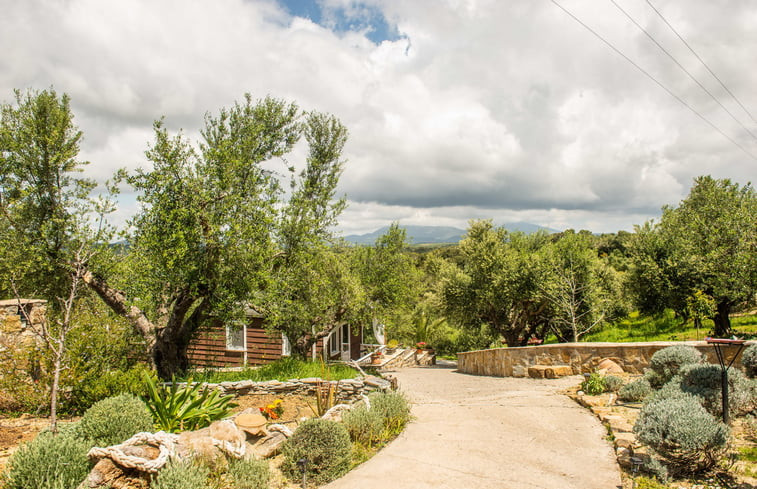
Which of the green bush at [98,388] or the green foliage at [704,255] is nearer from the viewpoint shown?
the green bush at [98,388]

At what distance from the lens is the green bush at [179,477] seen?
452 centimetres

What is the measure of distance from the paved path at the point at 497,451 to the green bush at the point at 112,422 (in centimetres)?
297

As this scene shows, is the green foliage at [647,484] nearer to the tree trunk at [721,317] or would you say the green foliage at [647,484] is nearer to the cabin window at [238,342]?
the tree trunk at [721,317]

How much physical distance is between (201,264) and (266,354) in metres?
10.9

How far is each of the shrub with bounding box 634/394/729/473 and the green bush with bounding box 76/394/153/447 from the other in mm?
6635

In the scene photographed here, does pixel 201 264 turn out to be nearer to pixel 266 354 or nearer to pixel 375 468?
pixel 375 468

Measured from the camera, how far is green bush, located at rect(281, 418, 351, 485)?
18.7ft

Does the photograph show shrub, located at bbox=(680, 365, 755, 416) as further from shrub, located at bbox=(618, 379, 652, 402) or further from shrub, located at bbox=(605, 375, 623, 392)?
shrub, located at bbox=(605, 375, 623, 392)

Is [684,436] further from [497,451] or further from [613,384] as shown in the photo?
[613,384]

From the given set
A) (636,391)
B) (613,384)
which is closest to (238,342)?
(613,384)

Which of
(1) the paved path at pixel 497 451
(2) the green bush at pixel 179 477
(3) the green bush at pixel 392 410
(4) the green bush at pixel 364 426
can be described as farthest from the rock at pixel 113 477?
(3) the green bush at pixel 392 410

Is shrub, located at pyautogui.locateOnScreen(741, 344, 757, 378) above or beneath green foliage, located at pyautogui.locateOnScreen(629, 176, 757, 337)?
beneath

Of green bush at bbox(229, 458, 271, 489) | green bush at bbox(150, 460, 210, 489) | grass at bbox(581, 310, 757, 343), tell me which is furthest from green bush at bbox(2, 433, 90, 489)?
grass at bbox(581, 310, 757, 343)

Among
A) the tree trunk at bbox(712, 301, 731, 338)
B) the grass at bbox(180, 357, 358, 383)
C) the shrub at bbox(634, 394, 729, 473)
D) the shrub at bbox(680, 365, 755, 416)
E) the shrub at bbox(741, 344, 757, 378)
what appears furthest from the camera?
the tree trunk at bbox(712, 301, 731, 338)
